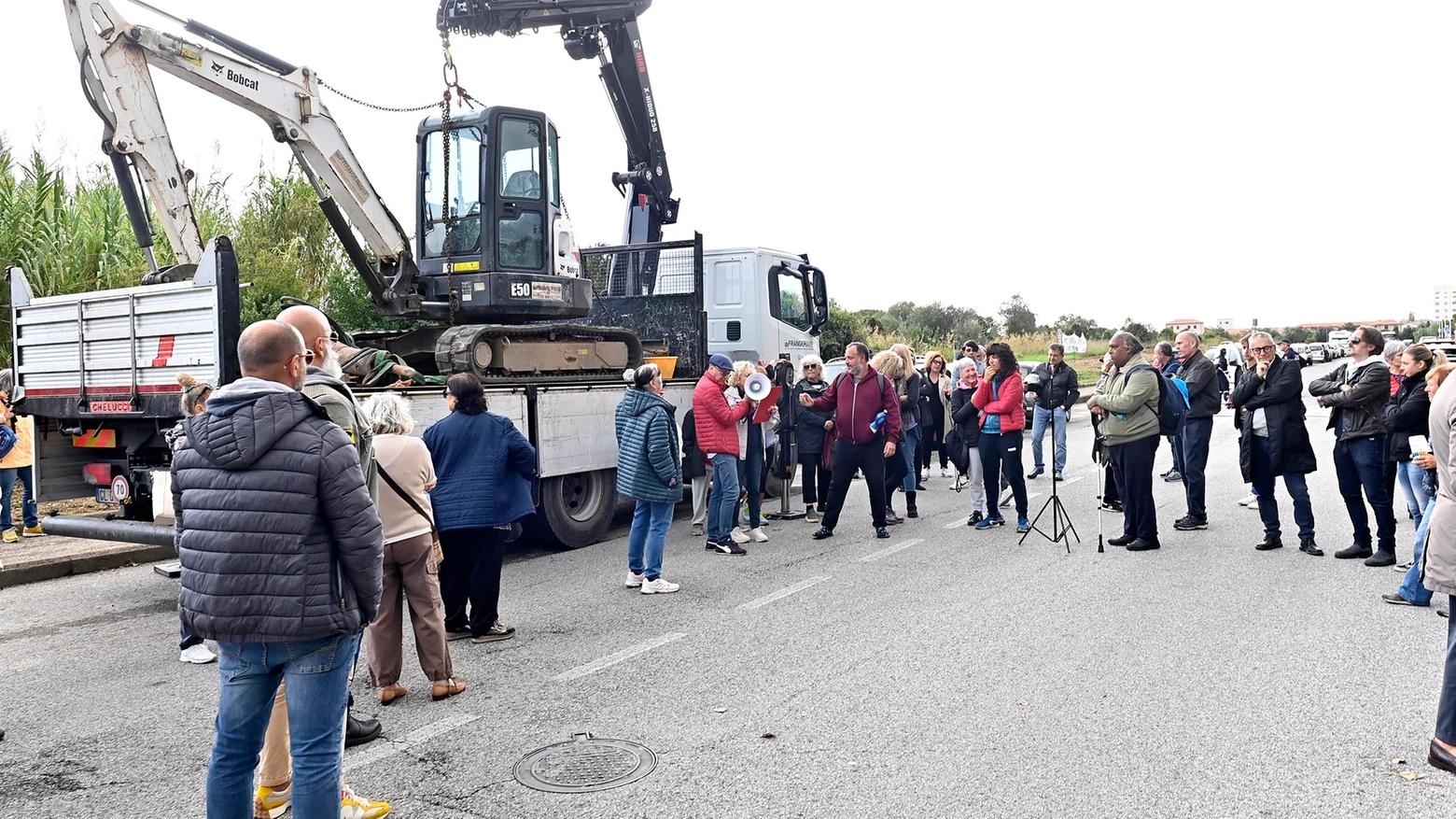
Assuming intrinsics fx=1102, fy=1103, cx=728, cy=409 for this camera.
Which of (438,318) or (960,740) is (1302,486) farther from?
(438,318)

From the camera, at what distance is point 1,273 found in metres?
14.5

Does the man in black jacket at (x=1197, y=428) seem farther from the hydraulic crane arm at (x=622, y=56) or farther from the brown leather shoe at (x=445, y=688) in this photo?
the hydraulic crane arm at (x=622, y=56)

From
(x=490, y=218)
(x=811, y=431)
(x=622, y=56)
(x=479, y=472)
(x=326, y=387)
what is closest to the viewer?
(x=326, y=387)

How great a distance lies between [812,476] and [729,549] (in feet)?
7.57

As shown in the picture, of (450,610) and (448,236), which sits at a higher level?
(448,236)

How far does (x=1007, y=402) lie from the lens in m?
10.3

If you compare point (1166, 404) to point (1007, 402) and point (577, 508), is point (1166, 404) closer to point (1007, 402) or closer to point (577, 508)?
point (1007, 402)

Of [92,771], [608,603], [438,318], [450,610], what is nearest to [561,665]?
[450,610]

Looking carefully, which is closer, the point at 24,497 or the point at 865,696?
the point at 865,696

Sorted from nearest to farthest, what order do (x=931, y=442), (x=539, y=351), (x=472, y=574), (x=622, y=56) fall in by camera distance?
(x=472, y=574) < (x=539, y=351) < (x=622, y=56) < (x=931, y=442)

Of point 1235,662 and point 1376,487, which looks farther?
point 1376,487

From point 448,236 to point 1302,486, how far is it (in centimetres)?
802

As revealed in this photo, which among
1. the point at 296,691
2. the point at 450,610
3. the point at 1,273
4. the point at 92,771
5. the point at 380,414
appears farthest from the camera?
the point at 1,273

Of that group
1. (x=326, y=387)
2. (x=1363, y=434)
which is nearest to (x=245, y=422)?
(x=326, y=387)
